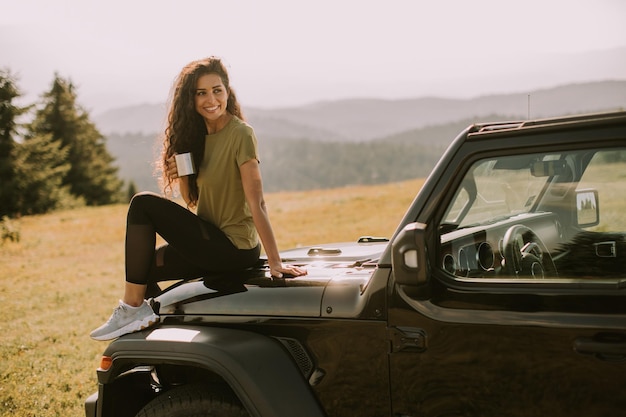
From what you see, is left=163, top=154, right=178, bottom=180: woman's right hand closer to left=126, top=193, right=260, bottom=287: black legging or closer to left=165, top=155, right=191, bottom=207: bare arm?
left=165, top=155, right=191, bottom=207: bare arm

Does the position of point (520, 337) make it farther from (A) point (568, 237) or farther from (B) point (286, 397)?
(B) point (286, 397)

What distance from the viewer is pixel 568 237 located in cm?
238

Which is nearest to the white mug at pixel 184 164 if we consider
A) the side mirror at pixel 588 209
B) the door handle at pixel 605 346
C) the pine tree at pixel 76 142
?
the side mirror at pixel 588 209

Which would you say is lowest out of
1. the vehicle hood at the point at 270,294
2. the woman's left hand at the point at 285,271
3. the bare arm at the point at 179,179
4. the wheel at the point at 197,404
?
the wheel at the point at 197,404

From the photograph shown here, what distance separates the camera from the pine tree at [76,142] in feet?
150

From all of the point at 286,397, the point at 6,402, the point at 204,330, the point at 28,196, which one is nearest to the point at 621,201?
the point at 286,397

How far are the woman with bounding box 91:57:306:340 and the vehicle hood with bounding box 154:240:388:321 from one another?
0.11 m

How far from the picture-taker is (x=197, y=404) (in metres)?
2.72

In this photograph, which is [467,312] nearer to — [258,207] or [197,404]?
[197,404]

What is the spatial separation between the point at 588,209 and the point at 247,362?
56.7 inches

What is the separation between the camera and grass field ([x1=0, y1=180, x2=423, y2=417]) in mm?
5742

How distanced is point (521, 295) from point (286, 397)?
979 mm

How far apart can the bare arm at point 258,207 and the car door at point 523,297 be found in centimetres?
87

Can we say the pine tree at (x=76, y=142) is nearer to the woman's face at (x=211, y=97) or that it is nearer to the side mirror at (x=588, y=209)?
the woman's face at (x=211, y=97)
